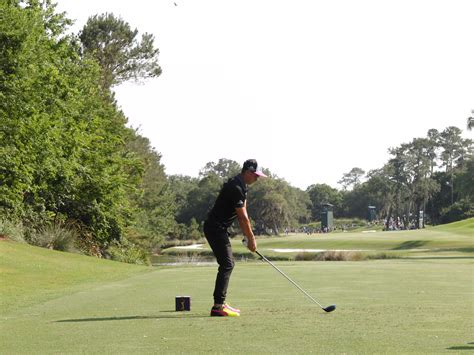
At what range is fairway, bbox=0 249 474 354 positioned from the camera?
7805 mm

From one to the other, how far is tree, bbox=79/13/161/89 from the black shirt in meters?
51.8

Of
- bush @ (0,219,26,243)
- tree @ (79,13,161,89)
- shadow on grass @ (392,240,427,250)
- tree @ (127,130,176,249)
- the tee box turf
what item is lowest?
the tee box turf

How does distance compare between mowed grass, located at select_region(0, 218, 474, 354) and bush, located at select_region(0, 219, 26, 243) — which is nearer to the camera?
mowed grass, located at select_region(0, 218, 474, 354)

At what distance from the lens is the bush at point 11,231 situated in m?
33.4

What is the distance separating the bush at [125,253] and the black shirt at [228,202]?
34205mm

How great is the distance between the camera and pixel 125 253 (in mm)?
47750

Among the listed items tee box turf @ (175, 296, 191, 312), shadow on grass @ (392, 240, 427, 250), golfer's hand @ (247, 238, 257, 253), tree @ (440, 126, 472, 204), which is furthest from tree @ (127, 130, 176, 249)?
tree @ (440, 126, 472, 204)

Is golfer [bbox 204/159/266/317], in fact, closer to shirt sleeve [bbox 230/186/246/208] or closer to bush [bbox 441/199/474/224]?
shirt sleeve [bbox 230/186/246/208]

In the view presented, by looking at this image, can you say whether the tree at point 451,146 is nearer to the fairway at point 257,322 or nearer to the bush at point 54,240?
the bush at point 54,240

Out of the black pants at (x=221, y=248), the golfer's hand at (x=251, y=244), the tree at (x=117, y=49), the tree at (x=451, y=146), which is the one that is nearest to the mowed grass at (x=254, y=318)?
the black pants at (x=221, y=248)

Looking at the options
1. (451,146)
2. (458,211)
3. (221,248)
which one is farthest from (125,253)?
(451,146)

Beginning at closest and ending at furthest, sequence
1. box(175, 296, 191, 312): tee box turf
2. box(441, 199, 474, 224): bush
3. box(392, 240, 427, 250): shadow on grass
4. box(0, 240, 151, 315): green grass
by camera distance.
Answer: box(175, 296, 191, 312): tee box turf
box(0, 240, 151, 315): green grass
box(392, 240, 427, 250): shadow on grass
box(441, 199, 474, 224): bush

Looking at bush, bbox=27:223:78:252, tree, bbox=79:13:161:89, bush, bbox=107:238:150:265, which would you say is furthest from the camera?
tree, bbox=79:13:161:89

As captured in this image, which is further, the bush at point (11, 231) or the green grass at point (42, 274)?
the bush at point (11, 231)
